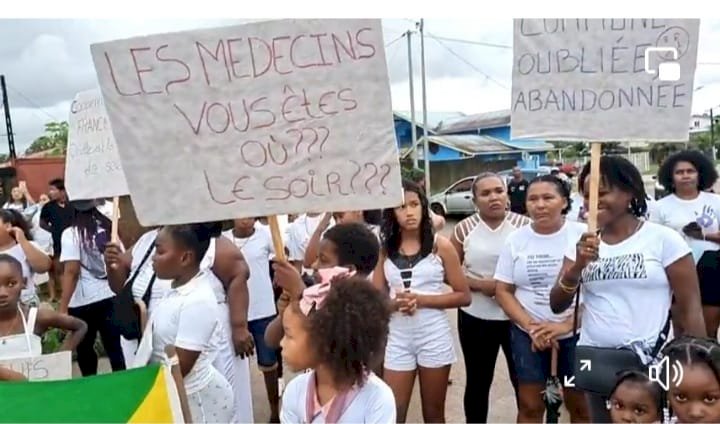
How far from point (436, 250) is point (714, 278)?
1837 mm

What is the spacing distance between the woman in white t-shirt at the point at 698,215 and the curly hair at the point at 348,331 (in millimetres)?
2695

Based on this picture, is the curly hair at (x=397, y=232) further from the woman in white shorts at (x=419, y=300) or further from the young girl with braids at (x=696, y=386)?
the young girl with braids at (x=696, y=386)

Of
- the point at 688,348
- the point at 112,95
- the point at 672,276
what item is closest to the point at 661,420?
the point at 688,348

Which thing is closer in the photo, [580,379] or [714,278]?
[580,379]

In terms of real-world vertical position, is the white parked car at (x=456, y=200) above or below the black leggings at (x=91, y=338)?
below

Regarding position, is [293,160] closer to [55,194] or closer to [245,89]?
[245,89]

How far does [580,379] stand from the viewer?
2.52 metres

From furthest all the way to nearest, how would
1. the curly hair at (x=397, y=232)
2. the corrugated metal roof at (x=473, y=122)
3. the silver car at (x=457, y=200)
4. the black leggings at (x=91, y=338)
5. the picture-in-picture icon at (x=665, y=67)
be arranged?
the corrugated metal roof at (x=473, y=122)
the silver car at (x=457, y=200)
the black leggings at (x=91, y=338)
the curly hair at (x=397, y=232)
the picture-in-picture icon at (x=665, y=67)

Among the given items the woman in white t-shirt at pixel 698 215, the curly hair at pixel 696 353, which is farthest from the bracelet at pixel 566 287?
the woman in white t-shirt at pixel 698 215

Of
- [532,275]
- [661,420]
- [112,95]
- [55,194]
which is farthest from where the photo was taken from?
[55,194]

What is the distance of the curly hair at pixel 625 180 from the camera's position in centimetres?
250

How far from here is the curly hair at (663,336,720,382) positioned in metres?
2.01

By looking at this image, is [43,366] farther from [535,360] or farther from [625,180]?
[625,180]

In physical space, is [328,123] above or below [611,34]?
below
